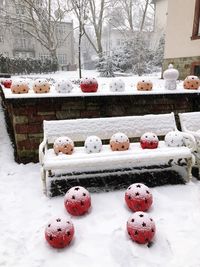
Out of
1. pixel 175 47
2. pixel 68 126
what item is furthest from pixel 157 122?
pixel 175 47

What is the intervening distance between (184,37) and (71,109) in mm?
8813

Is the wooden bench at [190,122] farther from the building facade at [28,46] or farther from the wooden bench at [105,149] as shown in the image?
the building facade at [28,46]

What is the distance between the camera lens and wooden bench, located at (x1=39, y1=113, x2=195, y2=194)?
401cm

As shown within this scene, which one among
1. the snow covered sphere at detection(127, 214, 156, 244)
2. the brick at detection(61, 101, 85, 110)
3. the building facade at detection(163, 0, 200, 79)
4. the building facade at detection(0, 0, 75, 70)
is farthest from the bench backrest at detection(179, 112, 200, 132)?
the building facade at detection(0, 0, 75, 70)

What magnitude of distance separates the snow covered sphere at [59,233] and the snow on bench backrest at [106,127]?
1.72m

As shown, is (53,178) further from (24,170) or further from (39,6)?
(39,6)

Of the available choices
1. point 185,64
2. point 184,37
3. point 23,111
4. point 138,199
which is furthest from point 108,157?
point 184,37

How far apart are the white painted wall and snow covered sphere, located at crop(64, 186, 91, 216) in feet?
31.1

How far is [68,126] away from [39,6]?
862 inches

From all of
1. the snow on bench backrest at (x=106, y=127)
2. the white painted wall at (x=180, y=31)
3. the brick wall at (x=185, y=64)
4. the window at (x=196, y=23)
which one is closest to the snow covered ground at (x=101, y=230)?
the snow on bench backrest at (x=106, y=127)

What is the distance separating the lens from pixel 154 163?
5.01 metres

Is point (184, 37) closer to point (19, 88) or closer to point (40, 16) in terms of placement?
A: point (19, 88)

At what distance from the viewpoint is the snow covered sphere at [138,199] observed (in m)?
3.50

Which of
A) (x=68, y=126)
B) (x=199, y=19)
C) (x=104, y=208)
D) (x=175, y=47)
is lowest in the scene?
(x=104, y=208)
